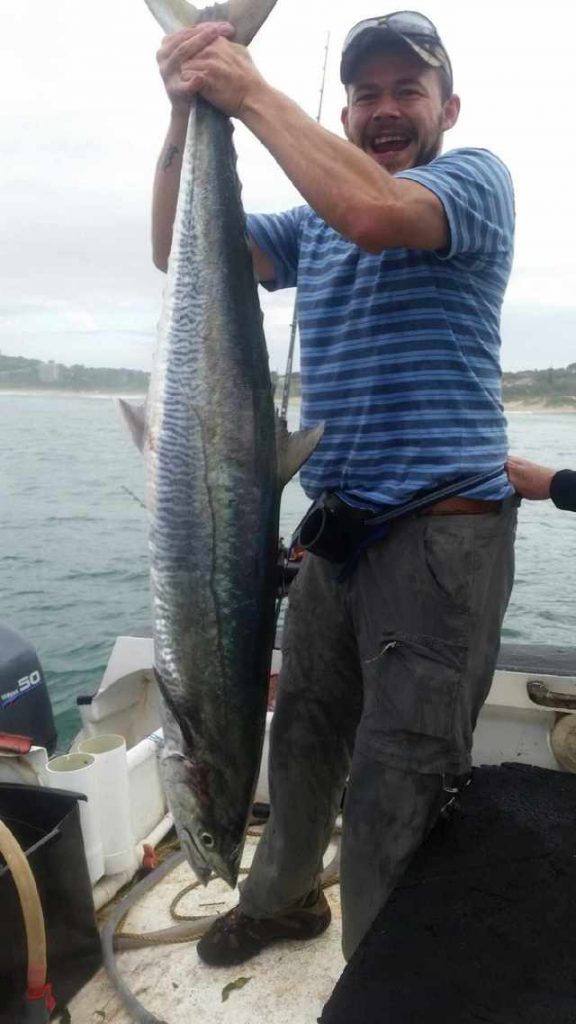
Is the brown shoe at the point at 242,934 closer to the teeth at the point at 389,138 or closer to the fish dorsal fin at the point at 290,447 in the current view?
the fish dorsal fin at the point at 290,447

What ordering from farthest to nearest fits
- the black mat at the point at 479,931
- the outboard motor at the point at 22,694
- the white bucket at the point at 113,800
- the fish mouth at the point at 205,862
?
1. the outboard motor at the point at 22,694
2. the white bucket at the point at 113,800
3. the fish mouth at the point at 205,862
4. the black mat at the point at 479,931

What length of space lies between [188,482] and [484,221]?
3.23 ft

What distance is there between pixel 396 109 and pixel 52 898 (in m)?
2.66

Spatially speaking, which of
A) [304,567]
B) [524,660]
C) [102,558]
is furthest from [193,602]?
[102,558]

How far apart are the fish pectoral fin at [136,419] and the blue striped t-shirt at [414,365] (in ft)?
1.98

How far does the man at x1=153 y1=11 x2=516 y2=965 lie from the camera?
2.18 meters

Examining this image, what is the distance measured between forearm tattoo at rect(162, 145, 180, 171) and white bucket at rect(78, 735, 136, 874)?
7.22ft

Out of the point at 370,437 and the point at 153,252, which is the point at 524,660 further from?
the point at 153,252

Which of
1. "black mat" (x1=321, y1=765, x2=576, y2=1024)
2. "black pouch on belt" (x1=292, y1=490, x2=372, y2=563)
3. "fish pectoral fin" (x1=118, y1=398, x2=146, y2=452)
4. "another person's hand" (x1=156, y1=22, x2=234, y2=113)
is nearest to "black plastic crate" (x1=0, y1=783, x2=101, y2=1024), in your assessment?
"black mat" (x1=321, y1=765, x2=576, y2=1024)

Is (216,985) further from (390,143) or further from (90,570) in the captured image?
(90,570)

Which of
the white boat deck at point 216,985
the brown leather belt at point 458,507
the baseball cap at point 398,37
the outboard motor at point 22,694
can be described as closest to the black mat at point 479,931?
the white boat deck at point 216,985

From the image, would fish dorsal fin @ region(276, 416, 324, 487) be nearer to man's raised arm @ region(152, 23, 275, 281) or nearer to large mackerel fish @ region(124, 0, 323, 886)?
large mackerel fish @ region(124, 0, 323, 886)

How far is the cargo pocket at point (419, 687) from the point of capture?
2.17 meters

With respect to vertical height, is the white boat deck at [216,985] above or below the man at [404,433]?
below
